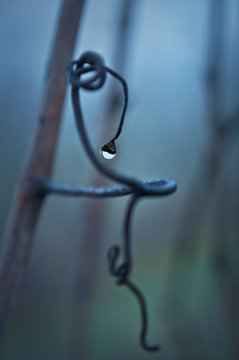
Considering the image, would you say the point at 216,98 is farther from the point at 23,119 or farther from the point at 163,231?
the point at 23,119

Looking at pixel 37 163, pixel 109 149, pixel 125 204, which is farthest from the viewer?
pixel 125 204

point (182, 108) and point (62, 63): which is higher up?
point (182, 108)

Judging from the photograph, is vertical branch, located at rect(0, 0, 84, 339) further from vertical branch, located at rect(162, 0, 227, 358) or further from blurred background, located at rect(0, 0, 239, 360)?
blurred background, located at rect(0, 0, 239, 360)

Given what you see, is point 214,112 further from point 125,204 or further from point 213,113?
point 125,204

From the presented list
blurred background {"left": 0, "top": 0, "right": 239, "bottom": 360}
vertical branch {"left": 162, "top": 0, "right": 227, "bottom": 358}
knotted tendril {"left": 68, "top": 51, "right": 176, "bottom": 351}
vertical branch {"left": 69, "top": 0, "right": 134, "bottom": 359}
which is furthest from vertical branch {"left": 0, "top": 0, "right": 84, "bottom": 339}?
blurred background {"left": 0, "top": 0, "right": 239, "bottom": 360}

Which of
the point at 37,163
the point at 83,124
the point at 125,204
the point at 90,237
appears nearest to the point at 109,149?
the point at 83,124

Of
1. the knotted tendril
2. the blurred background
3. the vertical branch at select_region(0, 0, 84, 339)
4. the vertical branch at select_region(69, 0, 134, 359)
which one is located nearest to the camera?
the knotted tendril

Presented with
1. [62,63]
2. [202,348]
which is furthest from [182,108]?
[62,63]
